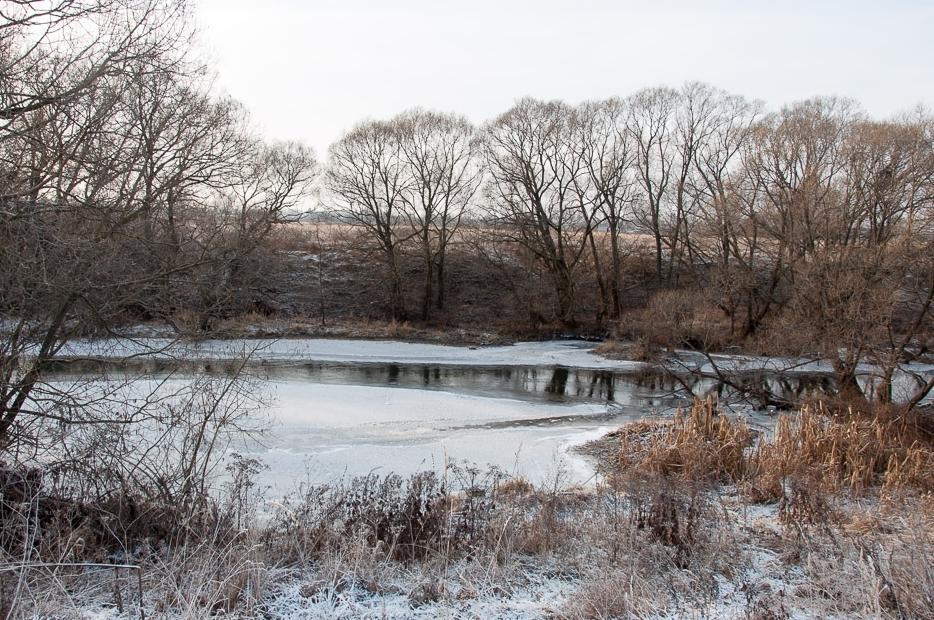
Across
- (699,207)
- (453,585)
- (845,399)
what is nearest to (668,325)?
(699,207)

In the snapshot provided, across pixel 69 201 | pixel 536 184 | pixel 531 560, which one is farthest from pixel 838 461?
pixel 536 184

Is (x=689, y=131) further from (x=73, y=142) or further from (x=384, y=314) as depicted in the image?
(x=73, y=142)

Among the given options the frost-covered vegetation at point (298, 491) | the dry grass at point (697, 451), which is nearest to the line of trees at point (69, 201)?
the frost-covered vegetation at point (298, 491)

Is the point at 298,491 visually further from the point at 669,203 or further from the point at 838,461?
the point at 669,203

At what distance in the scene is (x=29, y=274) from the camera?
251 inches

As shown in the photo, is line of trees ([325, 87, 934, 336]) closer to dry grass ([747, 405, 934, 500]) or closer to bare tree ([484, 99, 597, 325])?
bare tree ([484, 99, 597, 325])

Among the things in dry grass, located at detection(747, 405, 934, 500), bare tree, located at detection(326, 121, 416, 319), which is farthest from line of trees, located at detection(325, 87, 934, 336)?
dry grass, located at detection(747, 405, 934, 500)

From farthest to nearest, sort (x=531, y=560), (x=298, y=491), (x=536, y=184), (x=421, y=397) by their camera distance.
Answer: (x=536, y=184), (x=421, y=397), (x=298, y=491), (x=531, y=560)

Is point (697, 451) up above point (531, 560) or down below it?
above

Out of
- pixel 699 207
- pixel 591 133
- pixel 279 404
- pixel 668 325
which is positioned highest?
pixel 591 133

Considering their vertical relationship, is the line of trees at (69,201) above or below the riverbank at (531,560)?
above

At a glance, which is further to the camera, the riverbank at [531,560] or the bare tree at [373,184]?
the bare tree at [373,184]

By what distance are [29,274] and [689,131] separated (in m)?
37.8

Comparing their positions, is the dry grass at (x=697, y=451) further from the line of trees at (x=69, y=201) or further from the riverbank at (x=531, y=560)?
the line of trees at (x=69, y=201)
